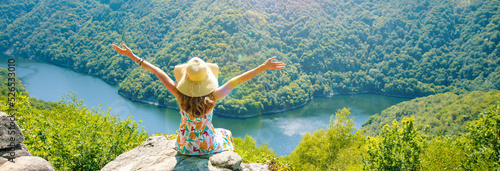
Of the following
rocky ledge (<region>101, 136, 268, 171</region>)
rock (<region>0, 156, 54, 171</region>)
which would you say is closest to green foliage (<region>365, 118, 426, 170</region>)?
rocky ledge (<region>101, 136, 268, 171</region>)

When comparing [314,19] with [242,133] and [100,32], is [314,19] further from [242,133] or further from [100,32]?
[100,32]

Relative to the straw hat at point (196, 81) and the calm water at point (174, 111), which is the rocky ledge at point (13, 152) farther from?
the calm water at point (174, 111)

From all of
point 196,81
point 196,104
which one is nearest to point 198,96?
point 196,104

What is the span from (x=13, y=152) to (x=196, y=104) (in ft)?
8.92

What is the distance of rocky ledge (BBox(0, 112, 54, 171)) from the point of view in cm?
441

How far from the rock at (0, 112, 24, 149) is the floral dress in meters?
2.41

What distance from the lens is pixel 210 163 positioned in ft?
17.6

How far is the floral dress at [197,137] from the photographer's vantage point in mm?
5316

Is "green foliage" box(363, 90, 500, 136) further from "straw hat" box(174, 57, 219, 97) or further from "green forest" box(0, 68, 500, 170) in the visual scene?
"straw hat" box(174, 57, 219, 97)

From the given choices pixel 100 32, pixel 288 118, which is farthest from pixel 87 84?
pixel 288 118

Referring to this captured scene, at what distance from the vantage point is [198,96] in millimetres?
5047

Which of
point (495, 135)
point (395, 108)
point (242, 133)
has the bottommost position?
point (242, 133)

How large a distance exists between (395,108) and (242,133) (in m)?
32.0

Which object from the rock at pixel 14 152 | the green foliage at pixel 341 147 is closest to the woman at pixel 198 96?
the rock at pixel 14 152
